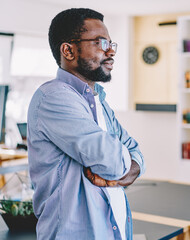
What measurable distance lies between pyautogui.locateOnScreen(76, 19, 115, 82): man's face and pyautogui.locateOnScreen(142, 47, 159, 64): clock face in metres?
5.54

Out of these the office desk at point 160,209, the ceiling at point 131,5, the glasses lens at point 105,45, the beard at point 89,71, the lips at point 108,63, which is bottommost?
the office desk at point 160,209

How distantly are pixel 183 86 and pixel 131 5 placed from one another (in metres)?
1.51

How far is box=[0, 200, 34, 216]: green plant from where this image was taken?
5.61ft

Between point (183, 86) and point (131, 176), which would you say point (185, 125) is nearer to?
point (183, 86)

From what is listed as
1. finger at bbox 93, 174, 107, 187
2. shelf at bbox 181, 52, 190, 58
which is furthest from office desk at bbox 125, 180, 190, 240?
shelf at bbox 181, 52, 190, 58

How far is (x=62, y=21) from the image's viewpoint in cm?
136

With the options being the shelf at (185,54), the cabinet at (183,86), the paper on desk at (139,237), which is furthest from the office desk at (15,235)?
the shelf at (185,54)

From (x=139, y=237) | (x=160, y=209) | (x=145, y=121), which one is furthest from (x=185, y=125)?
(x=139, y=237)

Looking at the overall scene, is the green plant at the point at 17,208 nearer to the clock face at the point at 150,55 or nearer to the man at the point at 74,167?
the man at the point at 74,167

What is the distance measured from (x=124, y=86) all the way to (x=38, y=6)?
1.95 meters

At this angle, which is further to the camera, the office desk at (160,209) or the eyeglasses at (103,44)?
the office desk at (160,209)

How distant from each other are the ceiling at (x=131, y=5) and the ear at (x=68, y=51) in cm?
459

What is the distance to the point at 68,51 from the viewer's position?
1341 millimetres

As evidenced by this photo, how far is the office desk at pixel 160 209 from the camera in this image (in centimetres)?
177
